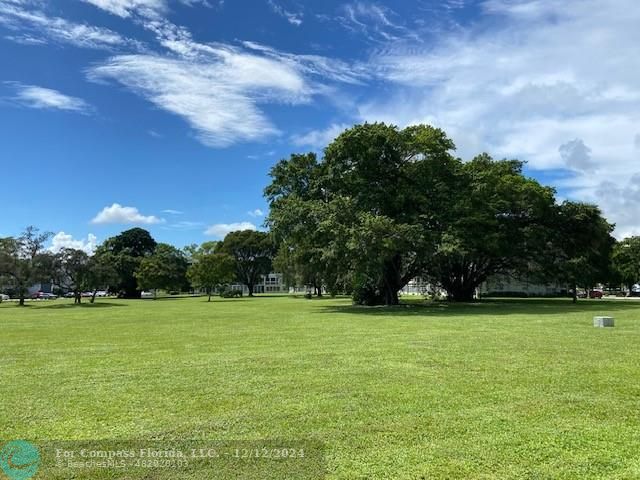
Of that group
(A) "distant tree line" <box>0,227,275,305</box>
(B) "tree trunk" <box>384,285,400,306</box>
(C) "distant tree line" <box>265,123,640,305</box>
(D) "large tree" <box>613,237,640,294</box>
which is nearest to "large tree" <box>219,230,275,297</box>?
(A) "distant tree line" <box>0,227,275,305</box>

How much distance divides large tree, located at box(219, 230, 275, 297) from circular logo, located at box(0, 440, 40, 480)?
83900 millimetres

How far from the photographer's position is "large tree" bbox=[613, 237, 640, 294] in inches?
2516

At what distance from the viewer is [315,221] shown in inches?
1232

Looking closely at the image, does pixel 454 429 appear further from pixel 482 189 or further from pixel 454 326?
pixel 482 189

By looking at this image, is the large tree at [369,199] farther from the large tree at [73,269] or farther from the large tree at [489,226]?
the large tree at [73,269]

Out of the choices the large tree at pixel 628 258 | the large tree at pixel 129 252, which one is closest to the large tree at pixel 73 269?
the large tree at pixel 129 252

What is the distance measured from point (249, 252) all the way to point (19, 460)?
3399 inches

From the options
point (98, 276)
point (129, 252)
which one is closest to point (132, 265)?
point (129, 252)

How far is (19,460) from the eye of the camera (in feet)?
17.0

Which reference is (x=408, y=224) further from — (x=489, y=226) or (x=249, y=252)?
(x=249, y=252)

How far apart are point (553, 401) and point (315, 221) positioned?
2452 cm

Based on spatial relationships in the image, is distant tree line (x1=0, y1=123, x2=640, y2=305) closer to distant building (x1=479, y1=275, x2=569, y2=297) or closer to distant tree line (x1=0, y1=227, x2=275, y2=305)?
distant tree line (x1=0, y1=227, x2=275, y2=305)

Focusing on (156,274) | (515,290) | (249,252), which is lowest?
(515,290)

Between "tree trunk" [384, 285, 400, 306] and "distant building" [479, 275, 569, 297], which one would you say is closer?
"tree trunk" [384, 285, 400, 306]
